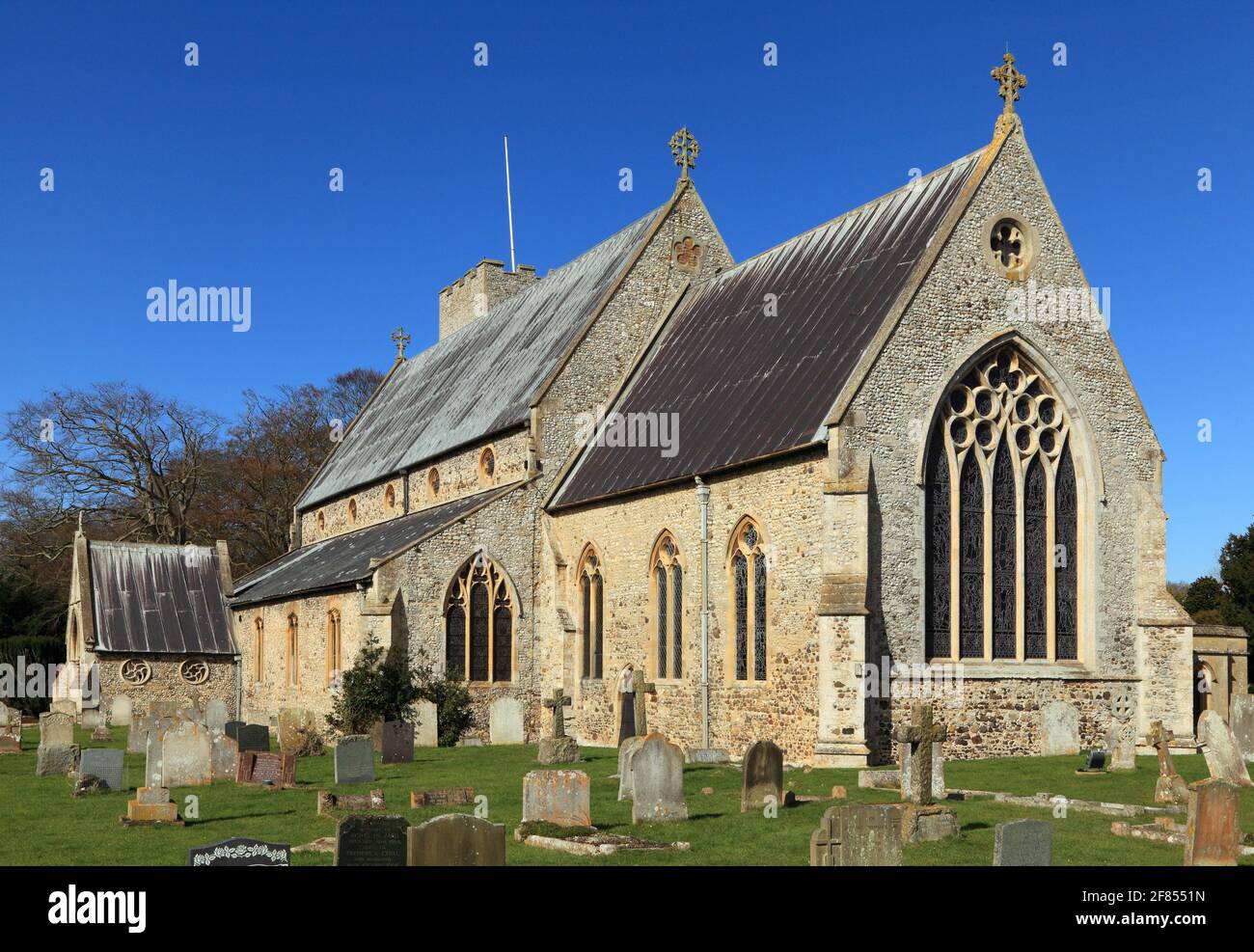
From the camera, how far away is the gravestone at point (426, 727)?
27625 mm

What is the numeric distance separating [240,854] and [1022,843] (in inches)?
258

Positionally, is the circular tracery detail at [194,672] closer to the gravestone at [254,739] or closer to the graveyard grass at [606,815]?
the gravestone at [254,739]

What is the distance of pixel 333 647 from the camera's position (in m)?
32.6

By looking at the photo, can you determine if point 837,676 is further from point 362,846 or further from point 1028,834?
point 362,846

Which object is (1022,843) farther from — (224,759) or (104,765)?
(104,765)

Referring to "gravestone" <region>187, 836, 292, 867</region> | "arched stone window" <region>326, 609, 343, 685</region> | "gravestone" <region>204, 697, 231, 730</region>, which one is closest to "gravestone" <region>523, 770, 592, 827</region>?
"gravestone" <region>187, 836, 292, 867</region>

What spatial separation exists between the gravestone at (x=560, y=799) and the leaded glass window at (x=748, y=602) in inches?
375

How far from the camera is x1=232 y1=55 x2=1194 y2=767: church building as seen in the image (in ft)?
74.2

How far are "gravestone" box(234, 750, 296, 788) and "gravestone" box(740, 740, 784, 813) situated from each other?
7362mm

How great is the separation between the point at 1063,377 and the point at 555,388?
38.6 ft

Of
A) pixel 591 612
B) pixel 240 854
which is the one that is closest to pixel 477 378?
pixel 591 612

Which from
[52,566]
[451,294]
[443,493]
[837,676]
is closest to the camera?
[837,676]

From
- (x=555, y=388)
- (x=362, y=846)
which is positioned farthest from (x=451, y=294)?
(x=362, y=846)

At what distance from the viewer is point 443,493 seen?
118 ft
